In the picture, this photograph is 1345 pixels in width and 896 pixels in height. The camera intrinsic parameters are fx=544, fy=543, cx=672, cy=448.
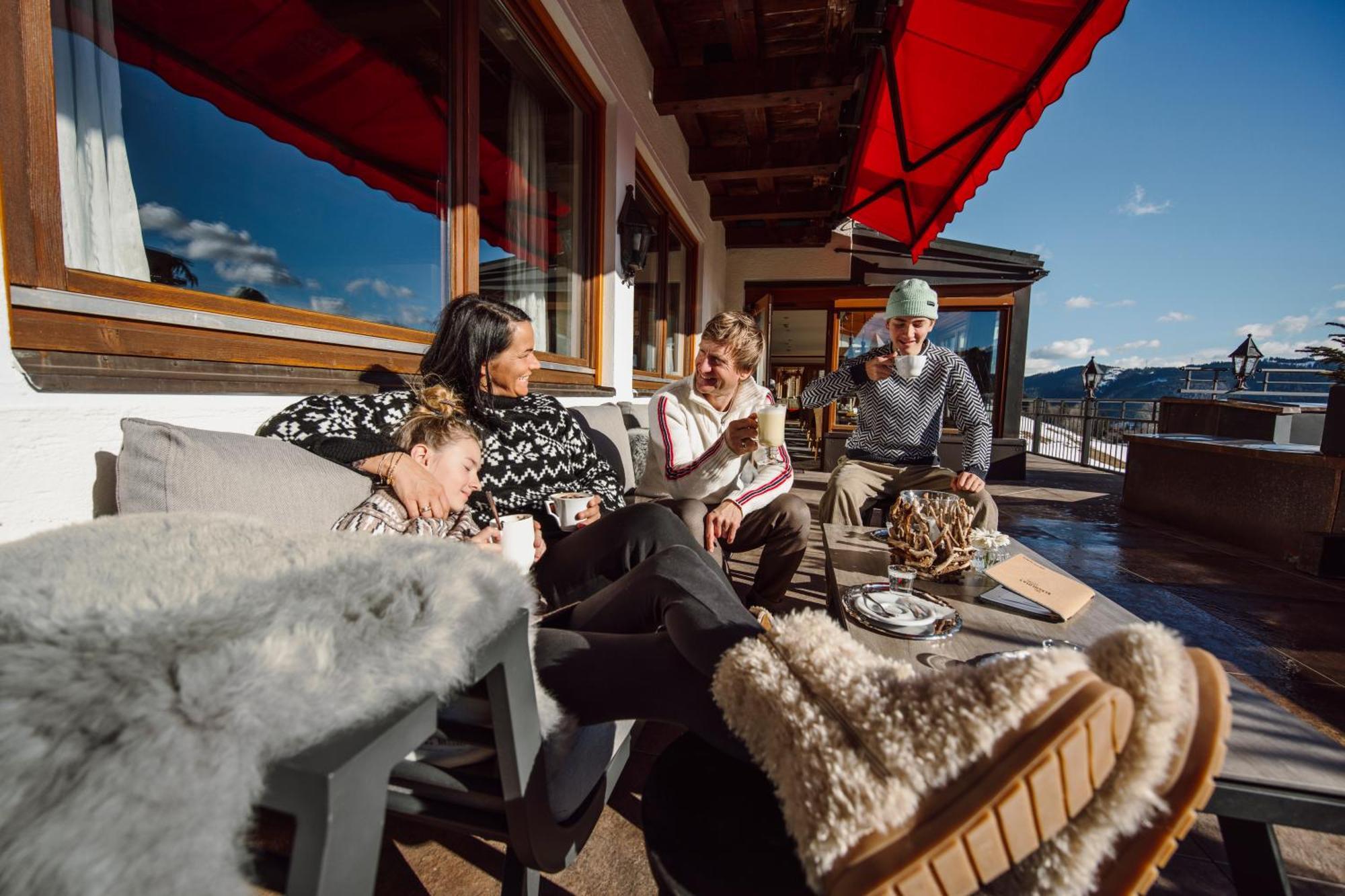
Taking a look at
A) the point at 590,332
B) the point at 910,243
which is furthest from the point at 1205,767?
the point at 910,243

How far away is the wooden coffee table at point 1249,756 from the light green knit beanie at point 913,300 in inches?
67.4

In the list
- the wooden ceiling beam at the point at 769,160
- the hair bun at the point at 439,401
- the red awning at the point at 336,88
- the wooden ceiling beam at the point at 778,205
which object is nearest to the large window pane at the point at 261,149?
the red awning at the point at 336,88

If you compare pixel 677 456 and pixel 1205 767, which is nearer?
pixel 1205 767

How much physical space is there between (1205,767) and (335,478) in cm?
146

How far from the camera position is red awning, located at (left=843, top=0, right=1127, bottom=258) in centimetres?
238

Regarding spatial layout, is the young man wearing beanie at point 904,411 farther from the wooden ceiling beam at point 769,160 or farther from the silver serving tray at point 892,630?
the wooden ceiling beam at point 769,160

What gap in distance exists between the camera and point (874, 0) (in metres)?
2.83

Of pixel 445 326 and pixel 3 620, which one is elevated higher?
pixel 445 326

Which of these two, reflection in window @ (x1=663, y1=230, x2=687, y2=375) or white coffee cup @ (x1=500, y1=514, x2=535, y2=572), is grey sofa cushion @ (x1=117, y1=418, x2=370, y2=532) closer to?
white coffee cup @ (x1=500, y1=514, x2=535, y2=572)

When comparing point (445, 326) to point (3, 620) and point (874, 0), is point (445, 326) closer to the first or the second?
point (3, 620)

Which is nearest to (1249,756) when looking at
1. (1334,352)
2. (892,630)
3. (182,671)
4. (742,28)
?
(892,630)

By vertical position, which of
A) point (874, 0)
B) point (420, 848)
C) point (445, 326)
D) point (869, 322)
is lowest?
point (420, 848)

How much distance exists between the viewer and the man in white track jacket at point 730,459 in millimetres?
2035

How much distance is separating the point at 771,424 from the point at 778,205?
565 centimetres
